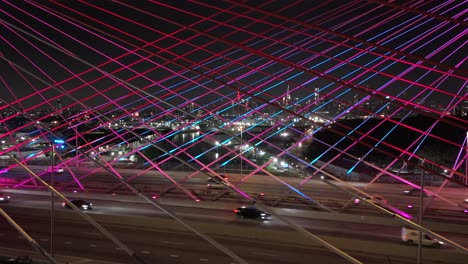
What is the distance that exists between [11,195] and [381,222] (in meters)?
12.3

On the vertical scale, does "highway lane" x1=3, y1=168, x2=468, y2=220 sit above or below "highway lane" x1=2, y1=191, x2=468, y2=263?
above

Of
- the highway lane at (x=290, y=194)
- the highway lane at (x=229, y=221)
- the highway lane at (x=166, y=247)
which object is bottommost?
the highway lane at (x=166, y=247)

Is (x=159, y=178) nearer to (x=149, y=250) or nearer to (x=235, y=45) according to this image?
(x=149, y=250)

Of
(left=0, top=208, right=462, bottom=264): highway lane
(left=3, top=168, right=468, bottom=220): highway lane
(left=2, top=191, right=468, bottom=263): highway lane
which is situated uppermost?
(left=3, top=168, right=468, bottom=220): highway lane

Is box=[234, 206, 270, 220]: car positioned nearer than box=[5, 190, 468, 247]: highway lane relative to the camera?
No

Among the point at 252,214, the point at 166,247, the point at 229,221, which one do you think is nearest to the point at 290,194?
the point at 252,214

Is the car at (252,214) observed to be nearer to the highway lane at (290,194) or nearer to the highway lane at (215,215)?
the highway lane at (215,215)

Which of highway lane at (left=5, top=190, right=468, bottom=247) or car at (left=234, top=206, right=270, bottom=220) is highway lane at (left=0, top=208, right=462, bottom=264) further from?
car at (left=234, top=206, right=270, bottom=220)

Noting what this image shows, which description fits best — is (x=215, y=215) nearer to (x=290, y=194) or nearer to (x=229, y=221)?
(x=229, y=221)

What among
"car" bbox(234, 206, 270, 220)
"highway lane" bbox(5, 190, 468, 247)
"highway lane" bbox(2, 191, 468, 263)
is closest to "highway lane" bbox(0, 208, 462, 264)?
"highway lane" bbox(2, 191, 468, 263)

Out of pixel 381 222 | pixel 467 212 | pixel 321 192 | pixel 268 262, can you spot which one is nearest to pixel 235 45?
pixel 268 262

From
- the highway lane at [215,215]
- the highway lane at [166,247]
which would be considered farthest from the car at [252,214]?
the highway lane at [166,247]

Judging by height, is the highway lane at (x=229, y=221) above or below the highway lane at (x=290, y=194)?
below

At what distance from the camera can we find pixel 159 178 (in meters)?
21.0
